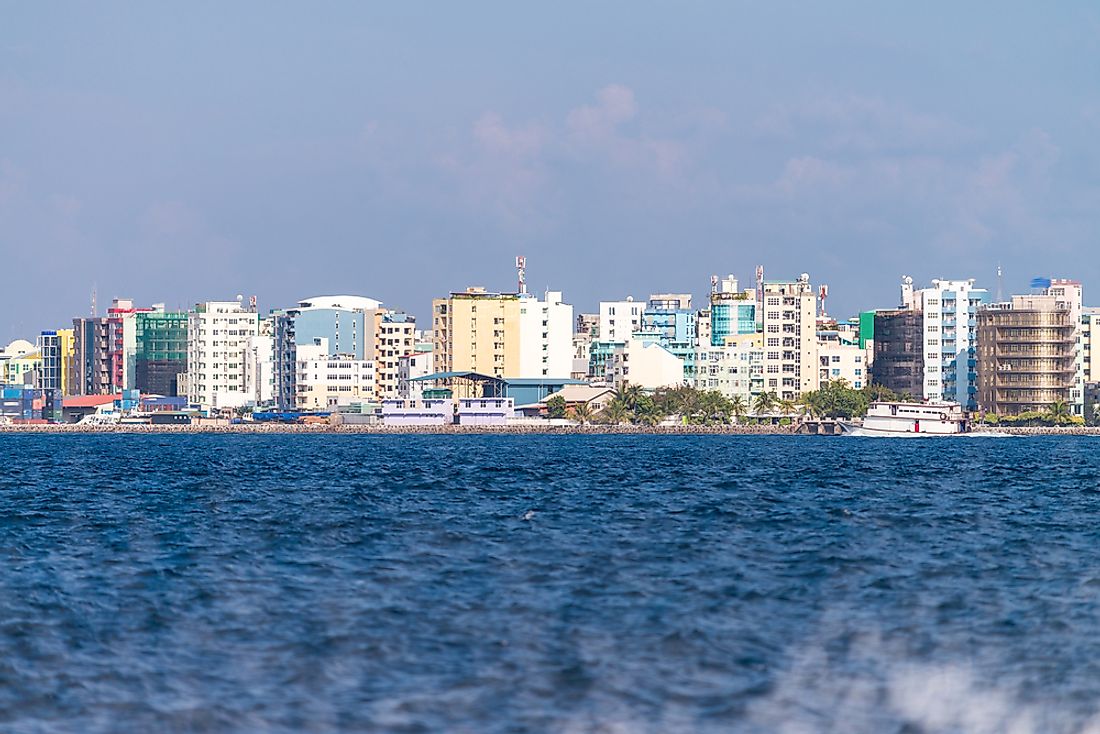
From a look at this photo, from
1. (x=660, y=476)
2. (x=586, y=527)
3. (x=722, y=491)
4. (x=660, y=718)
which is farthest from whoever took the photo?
(x=660, y=476)

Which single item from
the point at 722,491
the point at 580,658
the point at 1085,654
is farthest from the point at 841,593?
the point at 722,491

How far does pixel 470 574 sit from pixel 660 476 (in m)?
59.9

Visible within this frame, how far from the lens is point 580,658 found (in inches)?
1147

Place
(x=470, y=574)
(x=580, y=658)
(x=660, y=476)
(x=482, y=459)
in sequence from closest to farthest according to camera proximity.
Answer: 1. (x=580, y=658)
2. (x=470, y=574)
3. (x=660, y=476)
4. (x=482, y=459)

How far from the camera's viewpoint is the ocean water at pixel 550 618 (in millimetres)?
25422

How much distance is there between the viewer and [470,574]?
4128 cm

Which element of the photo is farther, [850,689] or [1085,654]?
[1085,654]

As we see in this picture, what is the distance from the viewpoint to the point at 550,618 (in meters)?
33.7

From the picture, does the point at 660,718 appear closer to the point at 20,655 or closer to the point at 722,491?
the point at 20,655

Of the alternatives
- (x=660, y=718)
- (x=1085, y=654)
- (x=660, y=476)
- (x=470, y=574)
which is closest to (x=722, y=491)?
(x=660, y=476)

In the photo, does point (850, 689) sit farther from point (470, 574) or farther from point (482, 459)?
point (482, 459)

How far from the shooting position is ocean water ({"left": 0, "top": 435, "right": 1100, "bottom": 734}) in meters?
25.4

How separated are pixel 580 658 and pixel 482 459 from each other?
11030cm

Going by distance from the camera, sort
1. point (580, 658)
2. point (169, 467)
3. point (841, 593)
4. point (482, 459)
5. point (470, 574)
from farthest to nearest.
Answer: point (482, 459), point (169, 467), point (470, 574), point (841, 593), point (580, 658)
